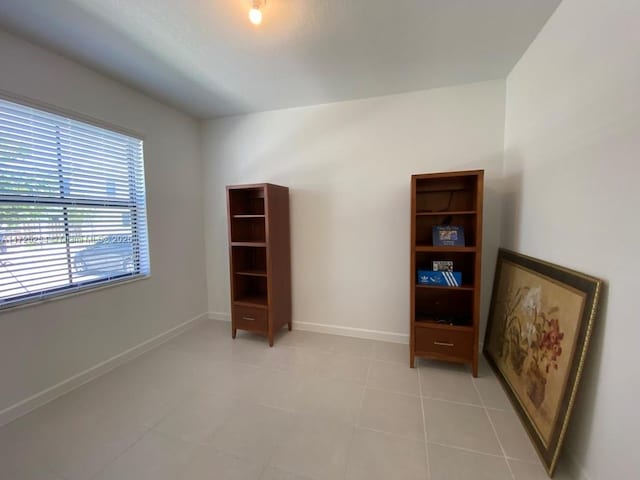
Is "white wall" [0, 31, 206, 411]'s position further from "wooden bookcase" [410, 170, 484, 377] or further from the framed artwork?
the framed artwork

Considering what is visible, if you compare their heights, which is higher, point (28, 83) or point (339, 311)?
point (28, 83)

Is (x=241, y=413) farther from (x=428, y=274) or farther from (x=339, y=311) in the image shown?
(x=428, y=274)

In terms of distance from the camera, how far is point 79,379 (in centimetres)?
206

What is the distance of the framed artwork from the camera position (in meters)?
1.25

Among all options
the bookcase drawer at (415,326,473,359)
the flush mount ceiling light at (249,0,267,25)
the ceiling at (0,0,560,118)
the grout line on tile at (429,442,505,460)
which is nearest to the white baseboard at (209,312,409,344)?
the bookcase drawer at (415,326,473,359)

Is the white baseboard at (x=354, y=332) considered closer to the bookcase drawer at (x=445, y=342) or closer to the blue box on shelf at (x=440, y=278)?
the bookcase drawer at (x=445, y=342)

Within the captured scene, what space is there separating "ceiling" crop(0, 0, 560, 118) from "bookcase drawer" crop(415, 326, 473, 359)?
2.18 metres

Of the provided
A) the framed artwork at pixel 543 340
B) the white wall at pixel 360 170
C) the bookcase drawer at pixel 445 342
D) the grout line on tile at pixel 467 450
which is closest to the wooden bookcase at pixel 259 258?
the white wall at pixel 360 170

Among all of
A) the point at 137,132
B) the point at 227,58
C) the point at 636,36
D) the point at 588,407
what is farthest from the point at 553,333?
the point at 137,132

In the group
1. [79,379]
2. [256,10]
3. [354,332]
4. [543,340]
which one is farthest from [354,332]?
[256,10]

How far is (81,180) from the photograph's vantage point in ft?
6.87

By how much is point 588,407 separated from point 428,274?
3.81ft

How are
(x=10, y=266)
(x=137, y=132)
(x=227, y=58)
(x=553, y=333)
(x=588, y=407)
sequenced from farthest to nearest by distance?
(x=137, y=132) → (x=227, y=58) → (x=10, y=266) → (x=553, y=333) → (x=588, y=407)

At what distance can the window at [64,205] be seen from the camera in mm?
1719
